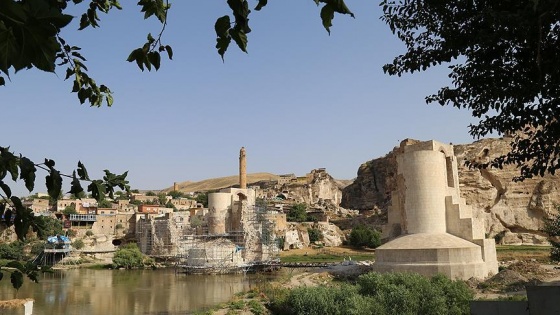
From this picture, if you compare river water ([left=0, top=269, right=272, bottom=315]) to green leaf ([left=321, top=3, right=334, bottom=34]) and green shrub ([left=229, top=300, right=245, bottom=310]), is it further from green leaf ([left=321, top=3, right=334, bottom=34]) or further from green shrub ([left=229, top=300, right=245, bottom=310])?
green leaf ([left=321, top=3, right=334, bottom=34])

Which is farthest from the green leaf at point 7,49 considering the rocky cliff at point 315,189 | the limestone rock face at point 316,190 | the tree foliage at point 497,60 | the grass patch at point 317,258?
the limestone rock face at point 316,190

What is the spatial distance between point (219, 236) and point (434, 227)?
1914cm

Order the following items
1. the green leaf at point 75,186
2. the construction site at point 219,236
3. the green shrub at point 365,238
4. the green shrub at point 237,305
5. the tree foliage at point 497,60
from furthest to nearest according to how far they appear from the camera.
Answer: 1. the green shrub at point 365,238
2. the construction site at point 219,236
3. the green shrub at point 237,305
4. the tree foliage at point 497,60
5. the green leaf at point 75,186

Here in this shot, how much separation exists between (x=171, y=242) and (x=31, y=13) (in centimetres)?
3838

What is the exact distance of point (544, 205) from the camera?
102 feet

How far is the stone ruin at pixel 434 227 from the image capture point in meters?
14.8

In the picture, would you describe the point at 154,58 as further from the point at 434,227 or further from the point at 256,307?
the point at 434,227

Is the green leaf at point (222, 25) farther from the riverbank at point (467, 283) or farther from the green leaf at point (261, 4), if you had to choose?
the riverbank at point (467, 283)

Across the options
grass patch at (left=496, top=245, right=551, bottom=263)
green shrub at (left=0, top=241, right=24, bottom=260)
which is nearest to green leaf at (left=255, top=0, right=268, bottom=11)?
grass patch at (left=496, top=245, right=551, bottom=263)

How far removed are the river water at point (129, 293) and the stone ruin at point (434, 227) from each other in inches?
275

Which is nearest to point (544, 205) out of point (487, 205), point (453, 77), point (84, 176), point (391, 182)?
point (487, 205)

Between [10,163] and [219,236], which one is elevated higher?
[10,163]

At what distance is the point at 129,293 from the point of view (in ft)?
65.0

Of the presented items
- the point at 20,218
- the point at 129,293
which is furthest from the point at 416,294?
the point at 129,293
